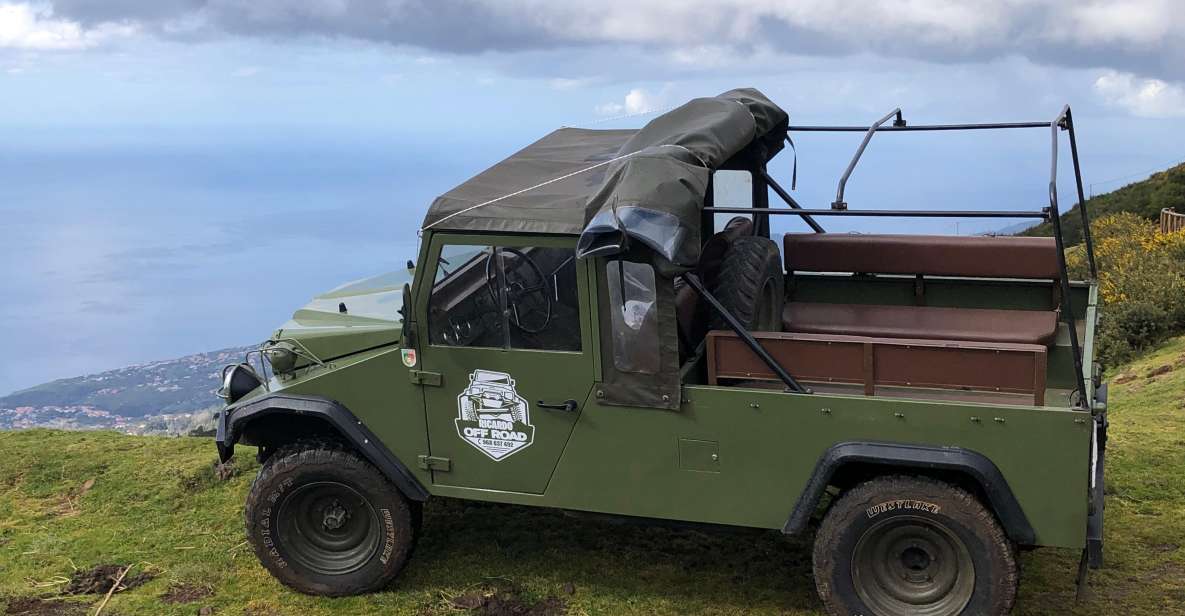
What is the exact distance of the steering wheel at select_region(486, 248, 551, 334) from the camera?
5.77 metres

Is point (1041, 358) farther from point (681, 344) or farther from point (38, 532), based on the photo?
point (38, 532)

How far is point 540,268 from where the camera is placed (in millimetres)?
5750

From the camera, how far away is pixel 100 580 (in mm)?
6699

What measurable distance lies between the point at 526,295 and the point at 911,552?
244cm

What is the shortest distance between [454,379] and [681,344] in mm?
1279

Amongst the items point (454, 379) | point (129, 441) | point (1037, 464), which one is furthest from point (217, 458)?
point (1037, 464)

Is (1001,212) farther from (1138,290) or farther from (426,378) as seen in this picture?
(1138,290)

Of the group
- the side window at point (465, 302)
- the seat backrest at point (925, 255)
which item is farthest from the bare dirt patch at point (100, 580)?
the seat backrest at point (925, 255)

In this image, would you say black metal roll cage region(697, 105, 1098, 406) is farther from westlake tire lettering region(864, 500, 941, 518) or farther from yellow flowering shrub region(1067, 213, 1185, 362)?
yellow flowering shrub region(1067, 213, 1185, 362)

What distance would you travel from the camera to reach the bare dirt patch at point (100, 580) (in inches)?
260

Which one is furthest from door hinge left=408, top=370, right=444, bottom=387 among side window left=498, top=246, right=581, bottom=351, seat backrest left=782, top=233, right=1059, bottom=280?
seat backrest left=782, top=233, right=1059, bottom=280

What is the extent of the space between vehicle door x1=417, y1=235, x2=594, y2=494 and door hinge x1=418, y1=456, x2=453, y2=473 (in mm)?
22

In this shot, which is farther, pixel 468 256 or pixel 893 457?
pixel 468 256

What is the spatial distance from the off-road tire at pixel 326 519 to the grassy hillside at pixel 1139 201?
2156 centimetres
